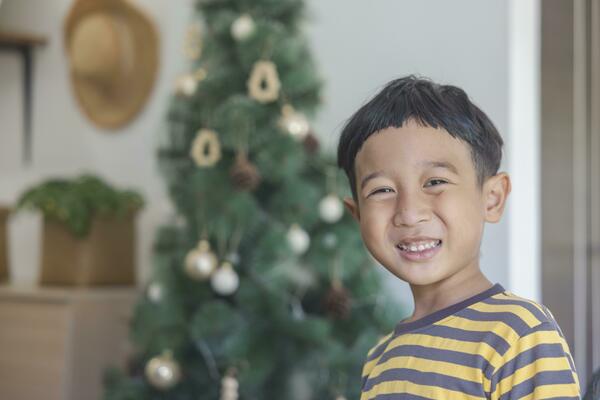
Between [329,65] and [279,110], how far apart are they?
504 millimetres

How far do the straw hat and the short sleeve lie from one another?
2781mm

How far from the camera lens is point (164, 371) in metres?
2.48

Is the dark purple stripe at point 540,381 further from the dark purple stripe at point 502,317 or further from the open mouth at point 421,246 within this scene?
the open mouth at point 421,246

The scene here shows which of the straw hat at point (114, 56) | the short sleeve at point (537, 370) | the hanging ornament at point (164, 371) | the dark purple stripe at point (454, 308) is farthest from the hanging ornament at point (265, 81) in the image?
the short sleeve at point (537, 370)

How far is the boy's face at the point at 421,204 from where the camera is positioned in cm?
95

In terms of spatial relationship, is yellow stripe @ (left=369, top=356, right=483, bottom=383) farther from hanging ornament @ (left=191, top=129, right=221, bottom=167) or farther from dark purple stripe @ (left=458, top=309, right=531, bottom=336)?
hanging ornament @ (left=191, top=129, right=221, bottom=167)

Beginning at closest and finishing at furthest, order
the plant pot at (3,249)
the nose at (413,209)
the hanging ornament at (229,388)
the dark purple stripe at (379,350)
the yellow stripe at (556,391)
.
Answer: the yellow stripe at (556,391) < the nose at (413,209) < the dark purple stripe at (379,350) < the hanging ornament at (229,388) < the plant pot at (3,249)

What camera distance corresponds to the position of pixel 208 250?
2.48 metres

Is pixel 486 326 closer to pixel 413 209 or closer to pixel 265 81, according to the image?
pixel 413 209

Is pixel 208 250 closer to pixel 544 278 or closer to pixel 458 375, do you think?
pixel 544 278

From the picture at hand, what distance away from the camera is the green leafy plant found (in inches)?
125

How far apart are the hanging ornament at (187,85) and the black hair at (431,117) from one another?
164 cm

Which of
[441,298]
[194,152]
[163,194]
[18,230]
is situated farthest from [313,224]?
[18,230]

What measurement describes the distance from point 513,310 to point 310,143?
5.64 ft
